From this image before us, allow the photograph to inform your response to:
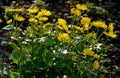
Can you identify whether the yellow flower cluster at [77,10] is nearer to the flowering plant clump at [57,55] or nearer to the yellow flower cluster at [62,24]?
the flowering plant clump at [57,55]

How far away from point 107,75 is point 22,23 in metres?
1.44

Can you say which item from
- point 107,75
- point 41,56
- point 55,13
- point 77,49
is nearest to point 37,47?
point 41,56

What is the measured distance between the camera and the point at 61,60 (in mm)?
3174

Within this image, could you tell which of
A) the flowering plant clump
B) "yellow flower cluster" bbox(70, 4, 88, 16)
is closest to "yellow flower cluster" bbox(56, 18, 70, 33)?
the flowering plant clump

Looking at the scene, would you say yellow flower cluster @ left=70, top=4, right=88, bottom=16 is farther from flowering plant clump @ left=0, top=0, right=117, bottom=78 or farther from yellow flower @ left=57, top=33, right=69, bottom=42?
yellow flower @ left=57, top=33, right=69, bottom=42

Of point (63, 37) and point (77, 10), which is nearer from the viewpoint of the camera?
point (63, 37)

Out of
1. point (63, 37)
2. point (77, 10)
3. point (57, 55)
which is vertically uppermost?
point (77, 10)

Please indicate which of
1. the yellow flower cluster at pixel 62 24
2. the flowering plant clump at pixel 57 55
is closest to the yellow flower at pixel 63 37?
the flowering plant clump at pixel 57 55

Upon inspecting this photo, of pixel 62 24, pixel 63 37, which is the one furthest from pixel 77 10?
pixel 63 37

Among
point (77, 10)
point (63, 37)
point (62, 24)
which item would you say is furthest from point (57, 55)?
point (77, 10)

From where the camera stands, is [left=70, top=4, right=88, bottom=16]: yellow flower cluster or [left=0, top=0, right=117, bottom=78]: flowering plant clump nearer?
[left=0, top=0, right=117, bottom=78]: flowering plant clump

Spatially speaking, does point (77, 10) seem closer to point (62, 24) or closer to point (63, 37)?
point (62, 24)

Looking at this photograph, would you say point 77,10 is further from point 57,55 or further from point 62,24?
point 57,55

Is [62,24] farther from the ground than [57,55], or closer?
farther from the ground
